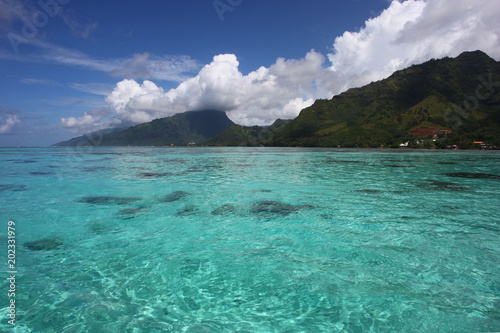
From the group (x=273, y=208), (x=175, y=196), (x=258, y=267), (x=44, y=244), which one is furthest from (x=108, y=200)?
(x=258, y=267)

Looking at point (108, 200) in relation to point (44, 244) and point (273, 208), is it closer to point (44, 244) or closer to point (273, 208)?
point (44, 244)

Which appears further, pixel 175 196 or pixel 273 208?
pixel 175 196

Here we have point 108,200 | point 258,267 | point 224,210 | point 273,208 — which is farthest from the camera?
point 108,200

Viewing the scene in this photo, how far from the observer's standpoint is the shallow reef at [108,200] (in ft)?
67.0

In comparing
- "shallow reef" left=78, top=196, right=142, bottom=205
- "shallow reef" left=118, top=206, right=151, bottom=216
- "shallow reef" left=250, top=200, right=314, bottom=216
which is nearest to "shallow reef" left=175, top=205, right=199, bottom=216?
"shallow reef" left=118, top=206, right=151, bottom=216

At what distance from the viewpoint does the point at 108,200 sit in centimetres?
2139

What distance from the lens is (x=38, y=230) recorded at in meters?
14.0

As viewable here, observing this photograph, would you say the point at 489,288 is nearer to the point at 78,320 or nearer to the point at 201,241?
the point at 201,241

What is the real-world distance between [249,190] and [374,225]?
13.6m

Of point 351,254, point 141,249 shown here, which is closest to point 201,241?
point 141,249

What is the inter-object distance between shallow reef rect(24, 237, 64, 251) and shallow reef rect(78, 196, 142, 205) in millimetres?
7829

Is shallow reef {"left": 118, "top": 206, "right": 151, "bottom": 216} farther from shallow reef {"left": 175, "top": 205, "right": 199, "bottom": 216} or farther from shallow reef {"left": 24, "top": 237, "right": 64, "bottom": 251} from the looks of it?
shallow reef {"left": 24, "top": 237, "right": 64, "bottom": 251}

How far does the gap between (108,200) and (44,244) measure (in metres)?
9.86

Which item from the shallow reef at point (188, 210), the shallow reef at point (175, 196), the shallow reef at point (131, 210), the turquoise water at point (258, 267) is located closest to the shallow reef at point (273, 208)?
the turquoise water at point (258, 267)
